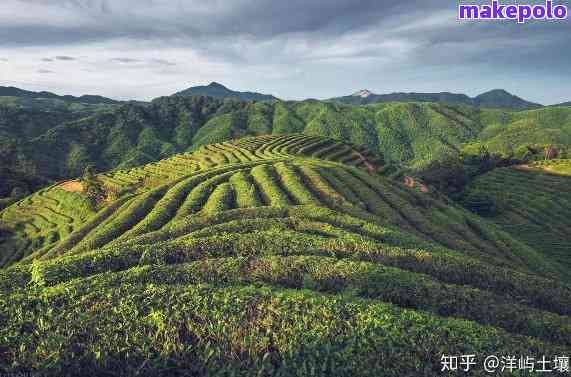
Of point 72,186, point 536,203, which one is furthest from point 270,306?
point 536,203

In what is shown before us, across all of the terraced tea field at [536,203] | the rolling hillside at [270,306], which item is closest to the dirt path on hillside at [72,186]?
the rolling hillside at [270,306]

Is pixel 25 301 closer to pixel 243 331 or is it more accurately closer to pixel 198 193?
pixel 243 331

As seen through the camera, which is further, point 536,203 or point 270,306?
point 536,203

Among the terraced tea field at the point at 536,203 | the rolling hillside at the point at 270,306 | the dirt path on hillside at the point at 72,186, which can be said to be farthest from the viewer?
the dirt path on hillside at the point at 72,186

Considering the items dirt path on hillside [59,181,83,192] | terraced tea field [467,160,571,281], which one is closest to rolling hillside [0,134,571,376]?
terraced tea field [467,160,571,281]

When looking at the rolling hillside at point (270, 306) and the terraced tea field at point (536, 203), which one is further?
the terraced tea field at point (536, 203)

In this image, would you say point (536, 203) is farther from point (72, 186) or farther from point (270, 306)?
point (72, 186)

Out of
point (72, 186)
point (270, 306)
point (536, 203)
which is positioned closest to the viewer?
point (270, 306)

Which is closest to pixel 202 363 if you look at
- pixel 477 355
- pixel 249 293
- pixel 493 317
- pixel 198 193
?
pixel 249 293

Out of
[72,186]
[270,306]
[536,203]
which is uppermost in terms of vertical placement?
[270,306]

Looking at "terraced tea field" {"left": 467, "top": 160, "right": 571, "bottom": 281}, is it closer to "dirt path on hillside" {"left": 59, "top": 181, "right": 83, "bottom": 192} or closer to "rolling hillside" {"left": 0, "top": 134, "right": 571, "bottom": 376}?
"rolling hillside" {"left": 0, "top": 134, "right": 571, "bottom": 376}

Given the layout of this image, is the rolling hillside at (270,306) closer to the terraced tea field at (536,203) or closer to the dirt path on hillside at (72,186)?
the terraced tea field at (536,203)
